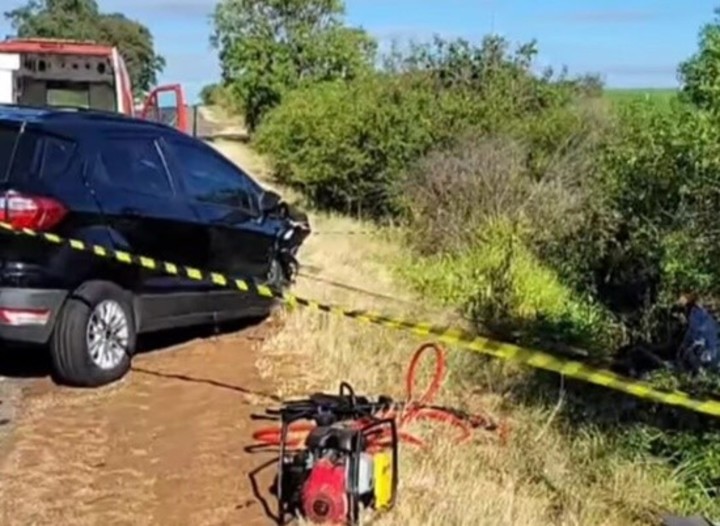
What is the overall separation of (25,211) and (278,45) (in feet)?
112

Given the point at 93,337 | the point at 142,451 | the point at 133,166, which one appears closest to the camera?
the point at 142,451

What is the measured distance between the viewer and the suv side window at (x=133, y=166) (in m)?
8.60

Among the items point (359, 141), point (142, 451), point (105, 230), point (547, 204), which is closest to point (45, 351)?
point (105, 230)

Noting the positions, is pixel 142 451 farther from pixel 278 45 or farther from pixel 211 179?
pixel 278 45

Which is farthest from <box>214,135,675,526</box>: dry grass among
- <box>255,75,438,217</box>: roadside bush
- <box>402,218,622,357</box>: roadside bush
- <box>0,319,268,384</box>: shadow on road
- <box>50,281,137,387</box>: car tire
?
<box>255,75,438,217</box>: roadside bush

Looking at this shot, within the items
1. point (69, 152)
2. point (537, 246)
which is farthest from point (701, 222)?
point (537, 246)

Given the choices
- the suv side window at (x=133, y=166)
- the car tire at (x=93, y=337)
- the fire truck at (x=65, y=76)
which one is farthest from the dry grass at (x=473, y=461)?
the fire truck at (x=65, y=76)

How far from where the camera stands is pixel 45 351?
9023 millimetres

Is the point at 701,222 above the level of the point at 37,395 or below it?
above

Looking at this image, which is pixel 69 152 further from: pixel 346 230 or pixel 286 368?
pixel 346 230

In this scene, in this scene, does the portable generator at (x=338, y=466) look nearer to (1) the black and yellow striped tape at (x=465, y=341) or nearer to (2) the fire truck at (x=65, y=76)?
(1) the black and yellow striped tape at (x=465, y=341)

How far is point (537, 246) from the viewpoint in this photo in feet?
53.1

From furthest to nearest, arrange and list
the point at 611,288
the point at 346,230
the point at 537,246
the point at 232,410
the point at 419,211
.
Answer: the point at 346,230, the point at 419,211, the point at 537,246, the point at 611,288, the point at 232,410

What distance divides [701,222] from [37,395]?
468 centimetres
